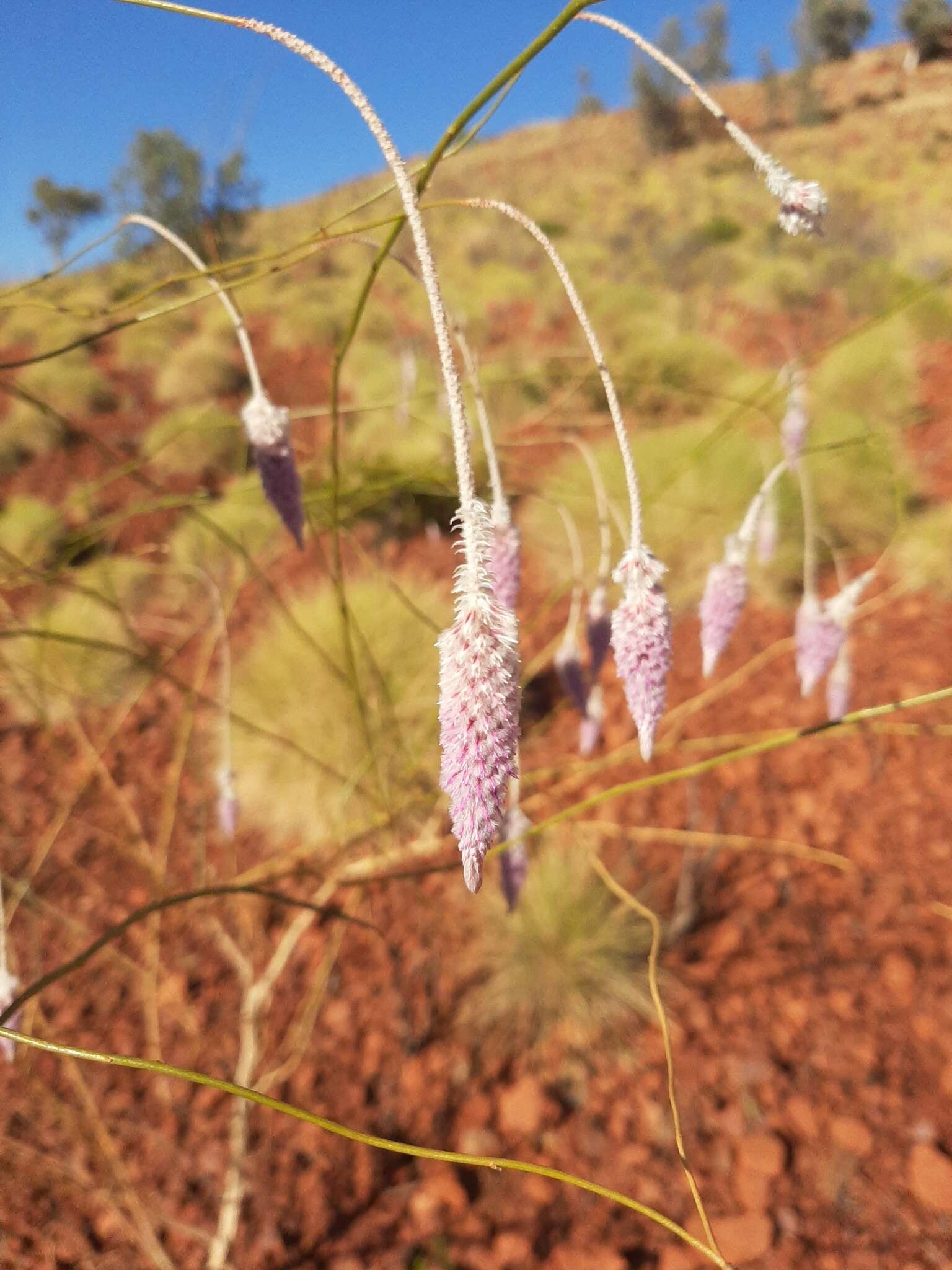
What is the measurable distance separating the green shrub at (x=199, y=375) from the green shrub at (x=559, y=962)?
16.6ft

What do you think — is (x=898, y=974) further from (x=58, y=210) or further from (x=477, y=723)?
(x=58, y=210)

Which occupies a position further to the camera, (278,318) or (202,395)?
(278,318)

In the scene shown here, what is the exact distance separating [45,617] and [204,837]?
720mm

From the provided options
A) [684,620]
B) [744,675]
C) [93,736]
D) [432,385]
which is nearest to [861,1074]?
[744,675]

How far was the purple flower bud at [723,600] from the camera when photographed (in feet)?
1.82

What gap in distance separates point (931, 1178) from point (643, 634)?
920 millimetres

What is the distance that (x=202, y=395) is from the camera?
524 cm

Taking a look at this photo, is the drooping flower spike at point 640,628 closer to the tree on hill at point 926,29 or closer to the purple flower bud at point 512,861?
the purple flower bud at point 512,861

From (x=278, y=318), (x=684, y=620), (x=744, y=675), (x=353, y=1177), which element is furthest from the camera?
(x=278, y=318)

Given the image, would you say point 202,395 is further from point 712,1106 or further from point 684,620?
point 712,1106

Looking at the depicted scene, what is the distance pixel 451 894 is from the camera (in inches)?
51.1

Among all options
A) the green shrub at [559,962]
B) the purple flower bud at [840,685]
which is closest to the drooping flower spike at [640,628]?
the purple flower bud at [840,685]

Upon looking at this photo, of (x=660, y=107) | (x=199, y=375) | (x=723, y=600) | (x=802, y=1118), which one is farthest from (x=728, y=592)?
(x=660, y=107)

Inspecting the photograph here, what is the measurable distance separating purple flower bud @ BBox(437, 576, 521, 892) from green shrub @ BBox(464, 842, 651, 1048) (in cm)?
87
